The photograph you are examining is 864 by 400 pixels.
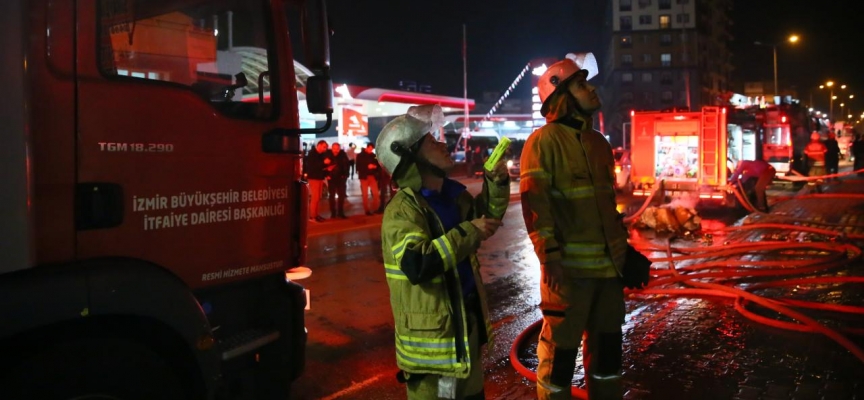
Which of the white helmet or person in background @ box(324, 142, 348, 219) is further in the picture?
person in background @ box(324, 142, 348, 219)

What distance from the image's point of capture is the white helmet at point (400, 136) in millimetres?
2695

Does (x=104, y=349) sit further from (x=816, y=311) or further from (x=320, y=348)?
(x=816, y=311)

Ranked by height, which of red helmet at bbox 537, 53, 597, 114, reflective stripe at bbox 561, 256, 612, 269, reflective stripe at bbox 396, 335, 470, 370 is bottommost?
reflective stripe at bbox 396, 335, 470, 370

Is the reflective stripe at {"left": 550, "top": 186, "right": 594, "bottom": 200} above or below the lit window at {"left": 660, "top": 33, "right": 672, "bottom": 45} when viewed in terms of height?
below

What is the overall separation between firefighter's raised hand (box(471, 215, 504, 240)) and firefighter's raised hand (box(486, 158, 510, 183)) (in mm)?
178

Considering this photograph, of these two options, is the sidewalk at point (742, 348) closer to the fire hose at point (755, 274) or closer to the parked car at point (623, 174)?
the fire hose at point (755, 274)

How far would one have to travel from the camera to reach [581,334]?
11.1ft

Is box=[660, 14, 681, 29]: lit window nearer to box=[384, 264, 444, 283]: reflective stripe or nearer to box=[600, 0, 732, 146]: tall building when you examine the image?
→ box=[600, 0, 732, 146]: tall building

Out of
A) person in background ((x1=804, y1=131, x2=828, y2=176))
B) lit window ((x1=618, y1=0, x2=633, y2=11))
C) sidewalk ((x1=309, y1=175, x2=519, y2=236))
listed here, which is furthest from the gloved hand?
lit window ((x1=618, y1=0, x2=633, y2=11))

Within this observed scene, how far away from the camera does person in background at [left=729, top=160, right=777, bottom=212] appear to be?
43.5 ft

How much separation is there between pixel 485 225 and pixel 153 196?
1452 mm

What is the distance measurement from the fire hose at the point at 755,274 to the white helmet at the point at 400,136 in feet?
7.06

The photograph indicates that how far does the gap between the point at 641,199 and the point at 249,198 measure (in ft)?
51.6

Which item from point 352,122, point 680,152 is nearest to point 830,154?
point 680,152
